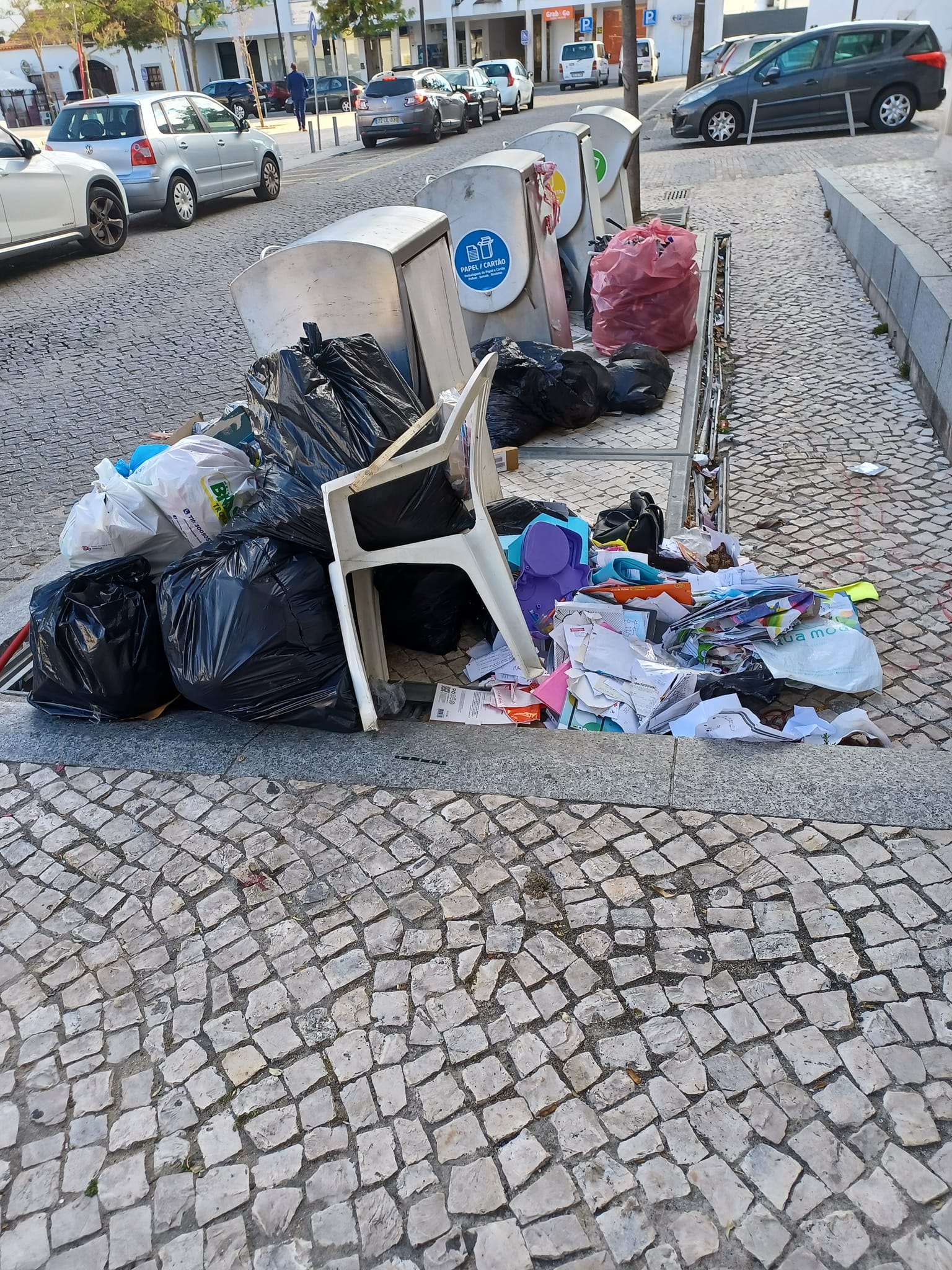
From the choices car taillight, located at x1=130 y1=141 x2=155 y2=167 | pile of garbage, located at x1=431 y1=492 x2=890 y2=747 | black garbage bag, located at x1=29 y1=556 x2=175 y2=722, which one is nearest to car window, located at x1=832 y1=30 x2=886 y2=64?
car taillight, located at x1=130 y1=141 x2=155 y2=167

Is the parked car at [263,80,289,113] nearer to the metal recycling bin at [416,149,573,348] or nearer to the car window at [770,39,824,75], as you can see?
the car window at [770,39,824,75]

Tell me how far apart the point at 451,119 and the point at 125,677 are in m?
23.1

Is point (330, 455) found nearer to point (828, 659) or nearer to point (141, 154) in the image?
point (828, 659)

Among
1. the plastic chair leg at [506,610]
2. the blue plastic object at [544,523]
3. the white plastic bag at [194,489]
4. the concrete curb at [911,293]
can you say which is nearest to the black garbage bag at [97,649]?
the white plastic bag at [194,489]

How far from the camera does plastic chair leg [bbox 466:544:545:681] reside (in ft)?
9.89

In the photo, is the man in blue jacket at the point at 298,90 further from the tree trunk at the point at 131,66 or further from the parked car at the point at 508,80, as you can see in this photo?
the tree trunk at the point at 131,66

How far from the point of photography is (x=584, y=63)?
35.8 m

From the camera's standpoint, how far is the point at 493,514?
3.81m

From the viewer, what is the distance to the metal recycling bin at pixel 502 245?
5.79m

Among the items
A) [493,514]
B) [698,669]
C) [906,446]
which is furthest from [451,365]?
[906,446]

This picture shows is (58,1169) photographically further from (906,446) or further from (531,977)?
Result: (906,446)

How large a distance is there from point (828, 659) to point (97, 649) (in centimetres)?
234

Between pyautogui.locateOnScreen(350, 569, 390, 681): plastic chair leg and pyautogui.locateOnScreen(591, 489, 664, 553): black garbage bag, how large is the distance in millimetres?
1049

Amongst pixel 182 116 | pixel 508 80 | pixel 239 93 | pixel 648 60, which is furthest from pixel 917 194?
pixel 648 60
